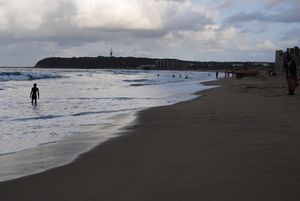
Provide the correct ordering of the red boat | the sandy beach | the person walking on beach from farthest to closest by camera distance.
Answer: the red boat < the person walking on beach < the sandy beach

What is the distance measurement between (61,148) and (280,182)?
3.77 meters

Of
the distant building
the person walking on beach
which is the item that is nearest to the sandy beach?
the person walking on beach

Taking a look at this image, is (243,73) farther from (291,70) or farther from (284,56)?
(291,70)

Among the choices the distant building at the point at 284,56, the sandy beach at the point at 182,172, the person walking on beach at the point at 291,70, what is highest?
the distant building at the point at 284,56

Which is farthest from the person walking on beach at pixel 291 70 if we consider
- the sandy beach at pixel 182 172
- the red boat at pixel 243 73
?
the red boat at pixel 243 73

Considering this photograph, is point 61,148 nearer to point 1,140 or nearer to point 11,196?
point 1,140

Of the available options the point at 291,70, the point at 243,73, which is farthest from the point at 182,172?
the point at 243,73

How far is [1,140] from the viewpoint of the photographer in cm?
602

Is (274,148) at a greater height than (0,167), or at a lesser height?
greater

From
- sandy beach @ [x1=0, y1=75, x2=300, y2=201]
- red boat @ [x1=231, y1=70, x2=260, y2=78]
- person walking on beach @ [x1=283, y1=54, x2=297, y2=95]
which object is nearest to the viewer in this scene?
sandy beach @ [x1=0, y1=75, x2=300, y2=201]

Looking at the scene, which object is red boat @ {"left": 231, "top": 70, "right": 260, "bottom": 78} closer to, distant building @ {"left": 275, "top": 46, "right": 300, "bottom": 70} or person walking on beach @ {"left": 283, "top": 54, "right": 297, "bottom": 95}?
distant building @ {"left": 275, "top": 46, "right": 300, "bottom": 70}

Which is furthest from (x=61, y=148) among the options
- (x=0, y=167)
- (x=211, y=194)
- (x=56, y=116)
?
(x=56, y=116)

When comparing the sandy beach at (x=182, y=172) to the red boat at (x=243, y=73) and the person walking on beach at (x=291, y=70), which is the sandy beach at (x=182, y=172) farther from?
the red boat at (x=243, y=73)

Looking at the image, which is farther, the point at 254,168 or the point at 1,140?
the point at 1,140
